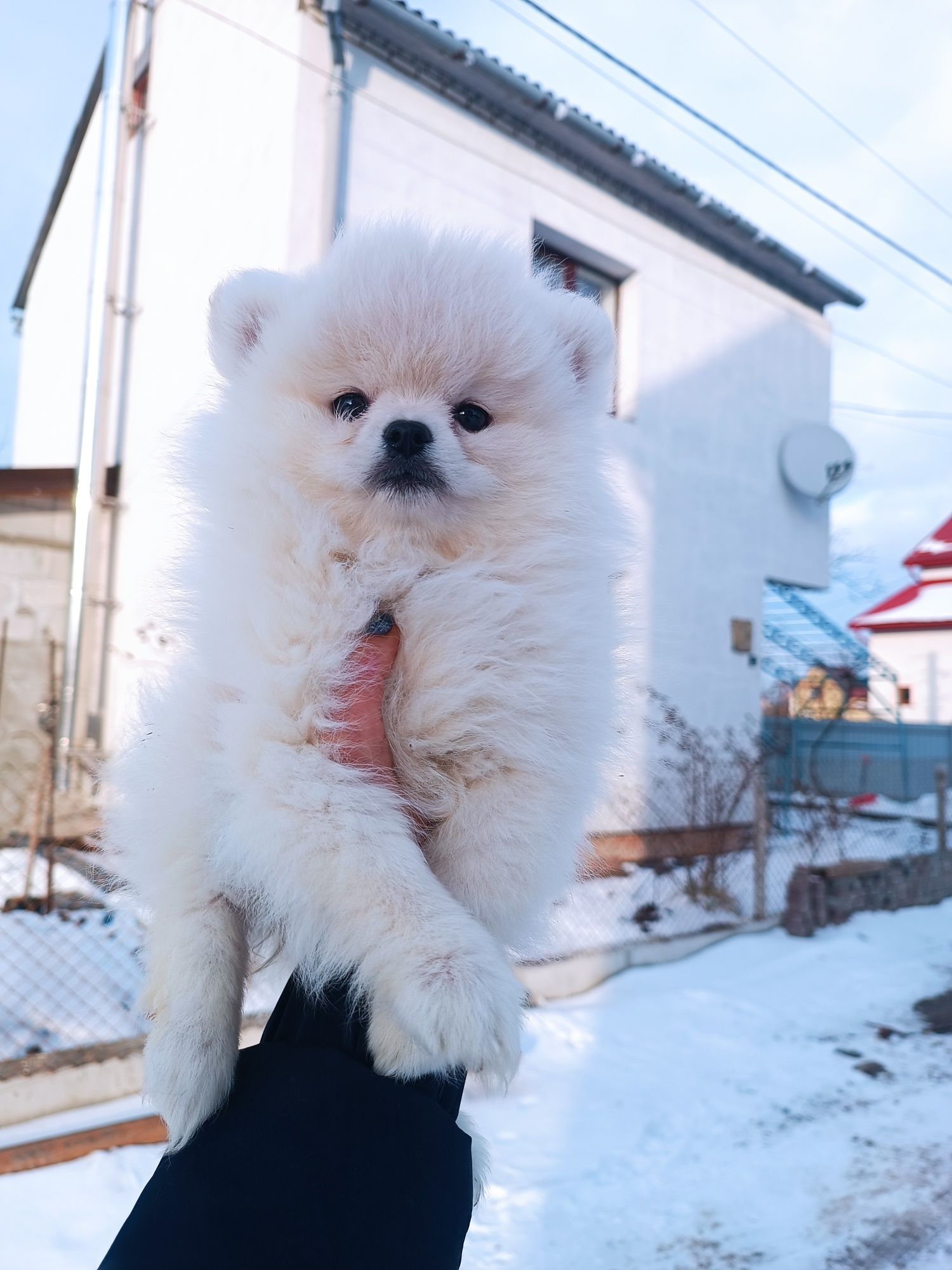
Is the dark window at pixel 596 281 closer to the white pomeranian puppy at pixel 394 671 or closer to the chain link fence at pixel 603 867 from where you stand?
the chain link fence at pixel 603 867

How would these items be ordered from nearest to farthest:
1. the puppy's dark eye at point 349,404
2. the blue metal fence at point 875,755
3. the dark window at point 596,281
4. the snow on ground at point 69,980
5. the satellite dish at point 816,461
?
the puppy's dark eye at point 349,404
the snow on ground at point 69,980
the dark window at point 596,281
the satellite dish at point 816,461
the blue metal fence at point 875,755

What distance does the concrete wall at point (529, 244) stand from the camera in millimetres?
6039

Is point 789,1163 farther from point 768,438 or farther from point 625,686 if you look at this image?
point 768,438

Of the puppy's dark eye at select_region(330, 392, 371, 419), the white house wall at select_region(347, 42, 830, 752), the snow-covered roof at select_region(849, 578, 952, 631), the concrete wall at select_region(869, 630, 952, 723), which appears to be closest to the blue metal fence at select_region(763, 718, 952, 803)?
the white house wall at select_region(347, 42, 830, 752)

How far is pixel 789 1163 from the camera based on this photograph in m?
3.40

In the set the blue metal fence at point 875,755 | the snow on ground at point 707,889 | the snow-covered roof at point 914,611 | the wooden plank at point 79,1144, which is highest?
the snow-covered roof at point 914,611

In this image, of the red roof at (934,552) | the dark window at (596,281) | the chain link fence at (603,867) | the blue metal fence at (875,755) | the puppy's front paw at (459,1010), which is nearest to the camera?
the puppy's front paw at (459,1010)

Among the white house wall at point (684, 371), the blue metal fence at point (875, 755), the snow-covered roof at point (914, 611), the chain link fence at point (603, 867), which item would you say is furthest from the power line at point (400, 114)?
the snow-covered roof at point (914, 611)

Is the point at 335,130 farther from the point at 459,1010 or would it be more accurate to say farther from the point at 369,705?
the point at 459,1010

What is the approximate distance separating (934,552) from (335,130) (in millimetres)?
17458

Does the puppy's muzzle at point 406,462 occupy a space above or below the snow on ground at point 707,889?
above

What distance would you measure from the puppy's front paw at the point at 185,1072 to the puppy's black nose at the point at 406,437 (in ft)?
2.71

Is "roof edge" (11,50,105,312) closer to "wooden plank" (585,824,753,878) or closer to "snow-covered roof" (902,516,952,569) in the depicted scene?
"wooden plank" (585,824,753,878)

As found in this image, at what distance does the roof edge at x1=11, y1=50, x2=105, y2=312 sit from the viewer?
9487mm
